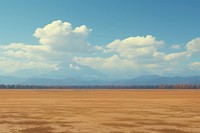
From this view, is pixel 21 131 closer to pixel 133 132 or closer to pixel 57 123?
pixel 57 123

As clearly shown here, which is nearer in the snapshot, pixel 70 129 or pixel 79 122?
pixel 70 129

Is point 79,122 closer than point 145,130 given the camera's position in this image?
No

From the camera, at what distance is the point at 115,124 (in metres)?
30.1

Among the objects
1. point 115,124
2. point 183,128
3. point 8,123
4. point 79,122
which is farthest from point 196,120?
point 8,123

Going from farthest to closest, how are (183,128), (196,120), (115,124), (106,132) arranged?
(196,120) < (115,124) < (183,128) < (106,132)

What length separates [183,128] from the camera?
2825 cm

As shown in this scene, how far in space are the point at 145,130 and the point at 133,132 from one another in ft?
4.58

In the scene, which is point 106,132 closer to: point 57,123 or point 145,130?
point 145,130

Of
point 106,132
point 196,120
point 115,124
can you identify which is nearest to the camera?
point 106,132

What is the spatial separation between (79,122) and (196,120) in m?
11.1

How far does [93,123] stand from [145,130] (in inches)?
220

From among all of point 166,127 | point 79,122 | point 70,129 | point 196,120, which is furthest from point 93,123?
point 196,120

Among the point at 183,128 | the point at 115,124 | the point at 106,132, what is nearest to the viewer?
the point at 106,132

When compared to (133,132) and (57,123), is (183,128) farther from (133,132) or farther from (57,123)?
(57,123)
